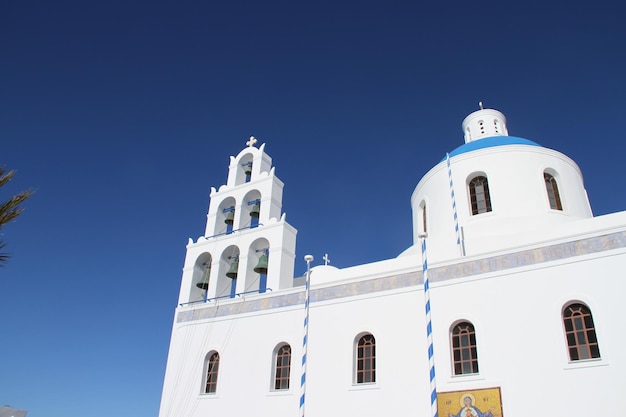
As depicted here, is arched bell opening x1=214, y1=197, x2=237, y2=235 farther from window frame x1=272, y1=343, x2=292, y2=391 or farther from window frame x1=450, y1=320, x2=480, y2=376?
window frame x1=450, y1=320, x2=480, y2=376

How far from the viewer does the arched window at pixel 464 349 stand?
31.8 feet

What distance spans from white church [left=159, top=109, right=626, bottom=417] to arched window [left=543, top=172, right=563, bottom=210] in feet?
0.13

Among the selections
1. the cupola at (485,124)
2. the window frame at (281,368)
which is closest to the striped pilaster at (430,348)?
the window frame at (281,368)

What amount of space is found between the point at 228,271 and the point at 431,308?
618 cm

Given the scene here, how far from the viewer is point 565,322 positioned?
9.12 m

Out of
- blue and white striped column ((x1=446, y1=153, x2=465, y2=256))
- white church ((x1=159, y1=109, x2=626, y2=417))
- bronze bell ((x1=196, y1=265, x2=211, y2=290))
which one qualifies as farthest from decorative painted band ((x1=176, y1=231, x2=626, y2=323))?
blue and white striped column ((x1=446, y1=153, x2=465, y2=256))

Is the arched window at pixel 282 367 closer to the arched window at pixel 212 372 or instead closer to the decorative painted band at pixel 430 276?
the decorative painted band at pixel 430 276

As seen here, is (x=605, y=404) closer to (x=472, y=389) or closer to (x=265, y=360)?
(x=472, y=389)

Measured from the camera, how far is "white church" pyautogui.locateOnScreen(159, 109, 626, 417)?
8938 mm

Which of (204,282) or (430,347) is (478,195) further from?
(204,282)

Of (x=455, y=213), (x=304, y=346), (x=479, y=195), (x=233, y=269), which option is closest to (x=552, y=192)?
(x=479, y=195)

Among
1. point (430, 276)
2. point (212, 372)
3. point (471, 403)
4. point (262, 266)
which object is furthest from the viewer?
point (262, 266)

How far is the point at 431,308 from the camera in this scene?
10523 millimetres

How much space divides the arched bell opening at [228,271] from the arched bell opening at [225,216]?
2.90 feet
